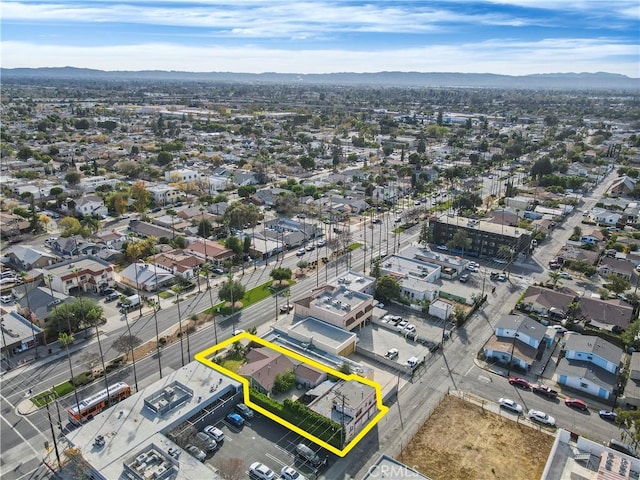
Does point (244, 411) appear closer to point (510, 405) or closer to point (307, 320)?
point (307, 320)


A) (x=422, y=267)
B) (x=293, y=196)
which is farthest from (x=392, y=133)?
(x=422, y=267)

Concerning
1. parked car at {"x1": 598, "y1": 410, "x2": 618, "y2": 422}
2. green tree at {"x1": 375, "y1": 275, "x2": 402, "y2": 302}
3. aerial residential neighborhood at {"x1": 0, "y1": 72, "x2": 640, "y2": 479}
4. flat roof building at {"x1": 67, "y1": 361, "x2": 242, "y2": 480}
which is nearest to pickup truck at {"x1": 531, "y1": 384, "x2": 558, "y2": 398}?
aerial residential neighborhood at {"x1": 0, "y1": 72, "x2": 640, "y2": 479}

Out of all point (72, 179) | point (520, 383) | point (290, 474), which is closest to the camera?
point (290, 474)

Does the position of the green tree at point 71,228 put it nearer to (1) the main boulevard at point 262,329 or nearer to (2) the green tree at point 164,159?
(1) the main boulevard at point 262,329

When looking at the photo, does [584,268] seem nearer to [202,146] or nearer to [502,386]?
[502,386]

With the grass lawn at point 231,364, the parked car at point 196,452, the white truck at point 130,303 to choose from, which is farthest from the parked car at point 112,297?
the parked car at point 196,452

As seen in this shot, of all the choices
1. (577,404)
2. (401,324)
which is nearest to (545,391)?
(577,404)
